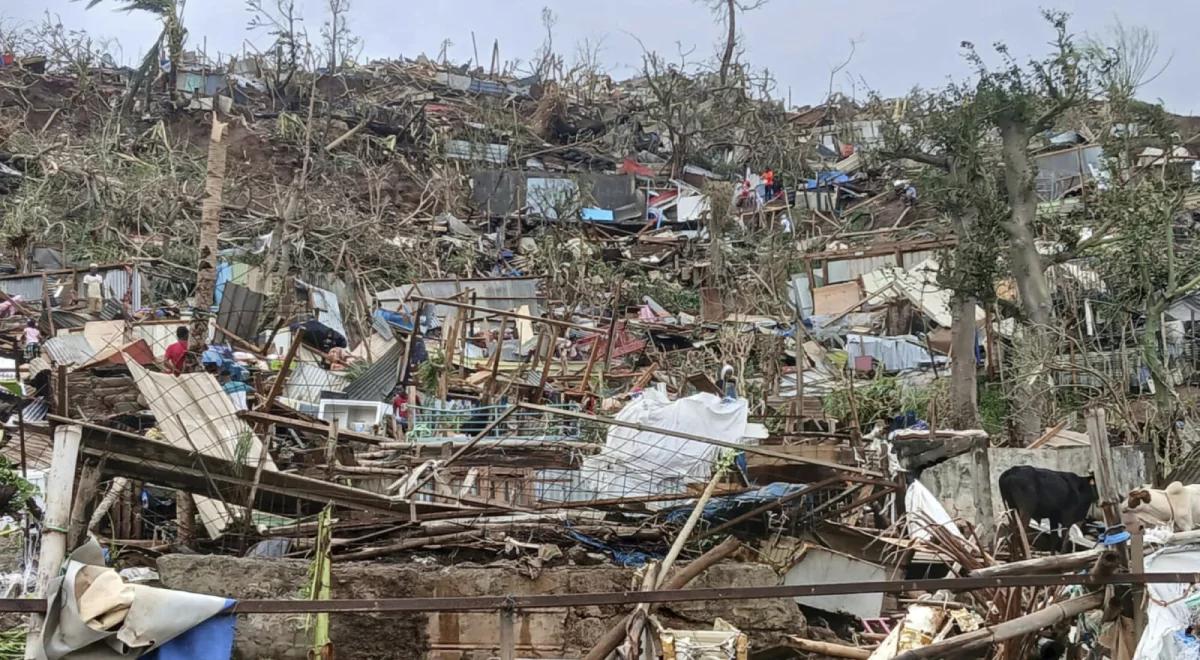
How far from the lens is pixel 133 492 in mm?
7074

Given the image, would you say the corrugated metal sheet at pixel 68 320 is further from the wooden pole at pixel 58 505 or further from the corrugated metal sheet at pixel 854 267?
the corrugated metal sheet at pixel 854 267

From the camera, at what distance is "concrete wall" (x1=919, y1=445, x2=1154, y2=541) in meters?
9.24

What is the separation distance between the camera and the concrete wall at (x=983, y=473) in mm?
9242

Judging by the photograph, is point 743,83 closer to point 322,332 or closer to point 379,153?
point 379,153

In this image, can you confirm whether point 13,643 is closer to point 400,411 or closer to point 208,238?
point 400,411

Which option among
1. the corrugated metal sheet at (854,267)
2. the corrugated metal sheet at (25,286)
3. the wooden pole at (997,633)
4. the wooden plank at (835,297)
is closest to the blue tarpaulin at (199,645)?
the wooden pole at (997,633)

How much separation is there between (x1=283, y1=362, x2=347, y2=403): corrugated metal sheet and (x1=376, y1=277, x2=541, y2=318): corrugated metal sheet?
524cm

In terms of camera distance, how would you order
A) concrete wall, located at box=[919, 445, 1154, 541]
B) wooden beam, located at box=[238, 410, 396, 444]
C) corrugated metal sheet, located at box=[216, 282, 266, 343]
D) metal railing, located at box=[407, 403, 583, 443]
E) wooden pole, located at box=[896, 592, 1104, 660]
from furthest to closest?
corrugated metal sheet, located at box=[216, 282, 266, 343] < concrete wall, located at box=[919, 445, 1154, 541] < metal railing, located at box=[407, 403, 583, 443] < wooden beam, located at box=[238, 410, 396, 444] < wooden pole, located at box=[896, 592, 1104, 660]

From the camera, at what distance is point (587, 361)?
1537 cm

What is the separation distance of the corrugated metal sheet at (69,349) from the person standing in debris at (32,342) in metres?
0.19

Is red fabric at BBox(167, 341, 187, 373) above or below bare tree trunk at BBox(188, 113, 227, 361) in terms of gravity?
below

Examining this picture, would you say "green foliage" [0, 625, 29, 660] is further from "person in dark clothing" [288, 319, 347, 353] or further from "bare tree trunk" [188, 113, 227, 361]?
"person in dark clothing" [288, 319, 347, 353]

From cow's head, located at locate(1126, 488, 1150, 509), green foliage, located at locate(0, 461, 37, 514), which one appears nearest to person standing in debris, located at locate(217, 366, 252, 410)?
green foliage, located at locate(0, 461, 37, 514)

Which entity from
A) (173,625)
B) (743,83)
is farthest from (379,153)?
(173,625)
